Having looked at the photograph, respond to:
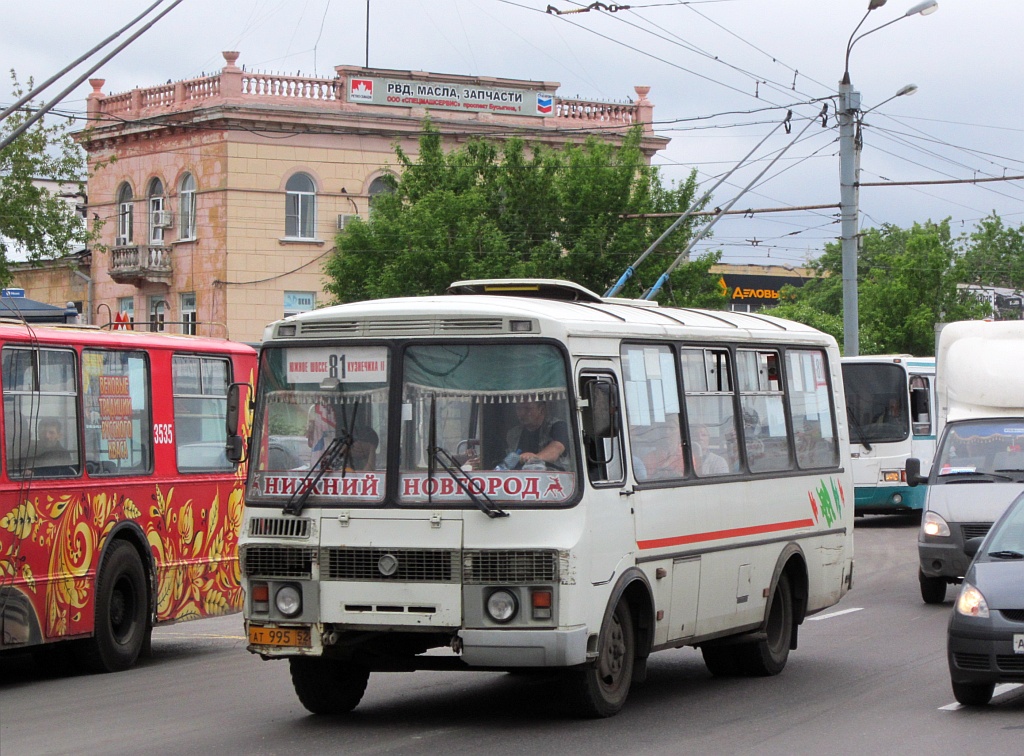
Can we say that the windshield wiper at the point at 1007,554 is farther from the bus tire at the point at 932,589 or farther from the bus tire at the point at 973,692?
the bus tire at the point at 932,589

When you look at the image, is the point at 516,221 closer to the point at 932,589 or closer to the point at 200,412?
the point at 932,589

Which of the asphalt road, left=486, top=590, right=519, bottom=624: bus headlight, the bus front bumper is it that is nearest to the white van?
the asphalt road

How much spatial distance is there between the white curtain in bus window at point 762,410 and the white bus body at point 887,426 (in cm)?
1712

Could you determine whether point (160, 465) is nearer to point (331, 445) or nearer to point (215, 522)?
point (215, 522)

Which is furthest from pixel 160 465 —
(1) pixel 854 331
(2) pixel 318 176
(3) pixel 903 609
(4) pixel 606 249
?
(2) pixel 318 176

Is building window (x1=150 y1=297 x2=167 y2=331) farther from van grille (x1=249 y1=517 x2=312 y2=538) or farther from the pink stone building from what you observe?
van grille (x1=249 y1=517 x2=312 y2=538)

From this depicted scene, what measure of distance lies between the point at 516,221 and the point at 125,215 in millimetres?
12488

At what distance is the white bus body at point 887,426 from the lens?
2944 cm

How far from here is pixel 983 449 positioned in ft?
56.9

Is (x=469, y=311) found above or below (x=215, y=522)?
above

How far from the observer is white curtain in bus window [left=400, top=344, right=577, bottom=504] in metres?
9.41

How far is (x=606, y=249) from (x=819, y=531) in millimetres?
28949

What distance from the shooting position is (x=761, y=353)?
1254 cm

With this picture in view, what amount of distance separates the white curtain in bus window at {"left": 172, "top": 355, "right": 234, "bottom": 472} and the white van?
6.90 meters
